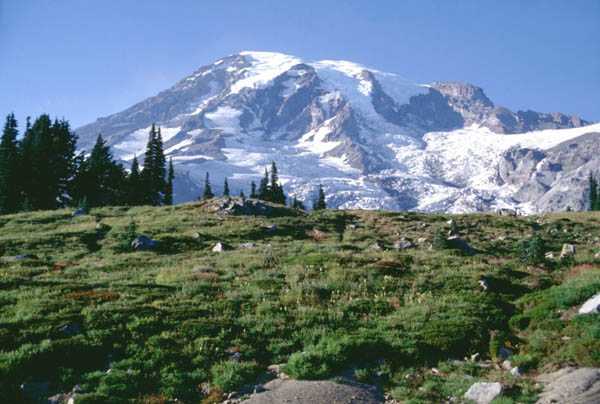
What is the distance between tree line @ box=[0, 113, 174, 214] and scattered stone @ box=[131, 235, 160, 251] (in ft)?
87.6

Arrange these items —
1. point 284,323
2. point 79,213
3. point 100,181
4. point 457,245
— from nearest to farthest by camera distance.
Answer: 1. point 284,323
2. point 457,245
3. point 79,213
4. point 100,181

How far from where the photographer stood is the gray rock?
9345mm

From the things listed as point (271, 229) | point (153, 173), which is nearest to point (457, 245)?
point (271, 229)

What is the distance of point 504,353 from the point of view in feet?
41.1

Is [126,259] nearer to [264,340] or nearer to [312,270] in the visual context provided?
[312,270]

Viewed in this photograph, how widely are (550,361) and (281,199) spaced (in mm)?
95551

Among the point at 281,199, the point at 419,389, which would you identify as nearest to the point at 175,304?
the point at 419,389

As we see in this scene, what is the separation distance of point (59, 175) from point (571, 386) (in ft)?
223

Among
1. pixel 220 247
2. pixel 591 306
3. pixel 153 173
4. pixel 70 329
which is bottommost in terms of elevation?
pixel 220 247

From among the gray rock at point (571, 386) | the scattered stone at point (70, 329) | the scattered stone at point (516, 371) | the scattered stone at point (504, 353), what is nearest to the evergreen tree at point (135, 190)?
the scattered stone at point (70, 329)

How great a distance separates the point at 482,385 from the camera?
1038 centimetres

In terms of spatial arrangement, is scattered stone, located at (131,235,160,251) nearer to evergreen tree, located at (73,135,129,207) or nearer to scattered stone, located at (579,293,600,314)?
scattered stone, located at (579,293,600,314)

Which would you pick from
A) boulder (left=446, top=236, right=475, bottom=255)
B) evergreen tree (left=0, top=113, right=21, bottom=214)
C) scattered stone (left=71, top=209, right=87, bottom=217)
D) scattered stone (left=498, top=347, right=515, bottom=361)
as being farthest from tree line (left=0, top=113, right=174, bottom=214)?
scattered stone (left=498, top=347, right=515, bottom=361)

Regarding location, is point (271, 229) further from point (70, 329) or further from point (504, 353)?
point (504, 353)
